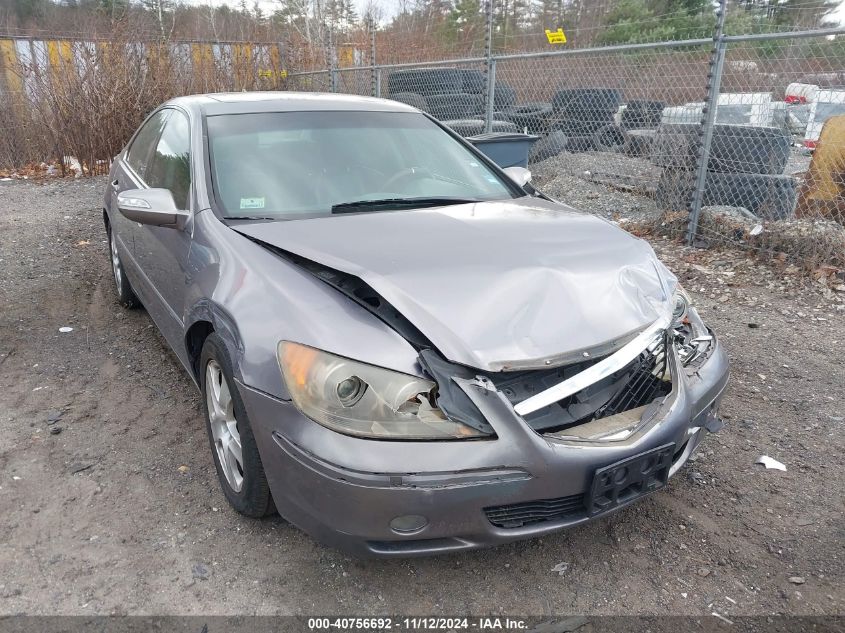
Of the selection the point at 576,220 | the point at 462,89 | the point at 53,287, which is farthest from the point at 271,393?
the point at 462,89

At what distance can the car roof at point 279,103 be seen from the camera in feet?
10.9

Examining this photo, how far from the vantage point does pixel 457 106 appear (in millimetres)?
9641

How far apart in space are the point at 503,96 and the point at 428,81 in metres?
1.26

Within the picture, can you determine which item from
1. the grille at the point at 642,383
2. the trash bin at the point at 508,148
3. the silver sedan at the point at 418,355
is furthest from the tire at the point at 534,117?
the grille at the point at 642,383

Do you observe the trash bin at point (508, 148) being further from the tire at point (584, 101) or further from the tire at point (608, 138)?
the tire at point (584, 101)

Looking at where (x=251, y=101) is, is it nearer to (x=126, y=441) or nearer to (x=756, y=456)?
(x=126, y=441)

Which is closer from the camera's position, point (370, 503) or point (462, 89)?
point (370, 503)

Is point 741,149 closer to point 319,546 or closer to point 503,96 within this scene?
point 503,96

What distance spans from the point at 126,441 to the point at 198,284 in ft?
3.16

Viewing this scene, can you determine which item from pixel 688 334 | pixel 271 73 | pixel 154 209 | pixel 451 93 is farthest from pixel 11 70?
pixel 688 334

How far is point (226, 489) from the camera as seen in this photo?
97.9 inches

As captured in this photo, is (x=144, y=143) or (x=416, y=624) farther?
(x=144, y=143)

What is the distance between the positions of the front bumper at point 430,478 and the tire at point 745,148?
15.7 ft

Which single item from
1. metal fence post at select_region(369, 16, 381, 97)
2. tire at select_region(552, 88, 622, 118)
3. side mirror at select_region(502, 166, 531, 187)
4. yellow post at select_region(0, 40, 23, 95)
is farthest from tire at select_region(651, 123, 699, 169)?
yellow post at select_region(0, 40, 23, 95)
